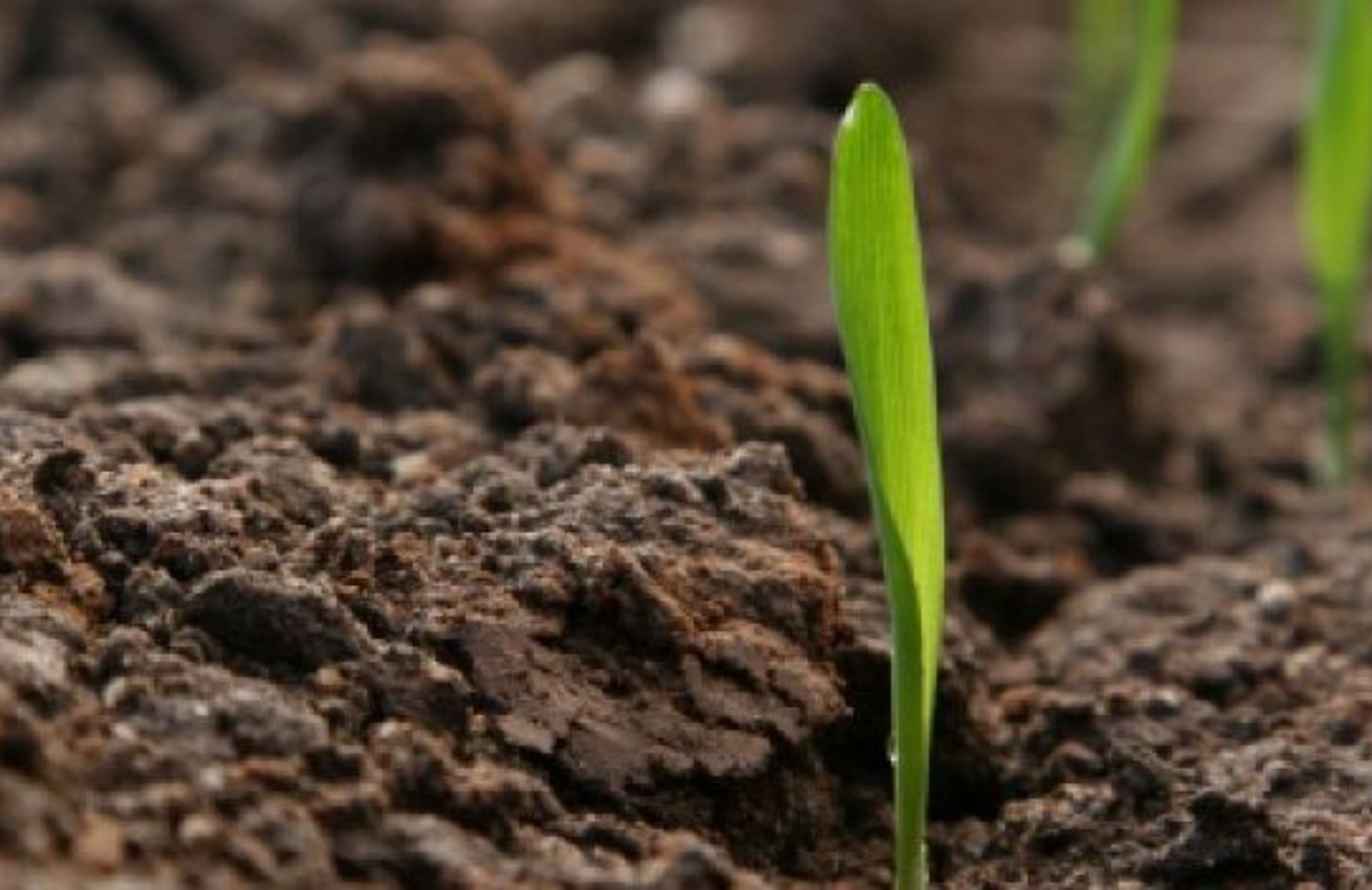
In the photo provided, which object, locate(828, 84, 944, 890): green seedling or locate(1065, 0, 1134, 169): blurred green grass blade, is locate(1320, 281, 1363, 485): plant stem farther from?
locate(828, 84, 944, 890): green seedling

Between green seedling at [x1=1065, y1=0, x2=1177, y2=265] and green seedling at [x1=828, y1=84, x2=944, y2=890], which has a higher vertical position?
green seedling at [x1=1065, y1=0, x2=1177, y2=265]

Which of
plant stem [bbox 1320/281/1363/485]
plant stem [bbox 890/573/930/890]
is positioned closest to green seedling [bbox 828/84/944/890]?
plant stem [bbox 890/573/930/890]

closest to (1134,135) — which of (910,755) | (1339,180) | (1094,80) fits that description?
(1339,180)

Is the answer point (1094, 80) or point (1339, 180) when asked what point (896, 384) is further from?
point (1094, 80)

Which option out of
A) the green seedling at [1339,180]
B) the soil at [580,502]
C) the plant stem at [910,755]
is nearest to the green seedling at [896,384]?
the plant stem at [910,755]

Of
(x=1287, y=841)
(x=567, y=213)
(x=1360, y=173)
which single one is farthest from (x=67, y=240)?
(x=1287, y=841)

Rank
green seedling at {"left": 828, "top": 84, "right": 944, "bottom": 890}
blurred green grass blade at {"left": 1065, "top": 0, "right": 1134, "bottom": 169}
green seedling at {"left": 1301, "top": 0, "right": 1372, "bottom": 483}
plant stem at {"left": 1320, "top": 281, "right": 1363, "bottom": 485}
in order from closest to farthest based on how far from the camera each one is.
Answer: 1. green seedling at {"left": 828, "top": 84, "right": 944, "bottom": 890}
2. green seedling at {"left": 1301, "top": 0, "right": 1372, "bottom": 483}
3. plant stem at {"left": 1320, "top": 281, "right": 1363, "bottom": 485}
4. blurred green grass blade at {"left": 1065, "top": 0, "right": 1134, "bottom": 169}

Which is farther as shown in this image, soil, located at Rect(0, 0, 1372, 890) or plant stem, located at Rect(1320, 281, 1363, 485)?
plant stem, located at Rect(1320, 281, 1363, 485)
